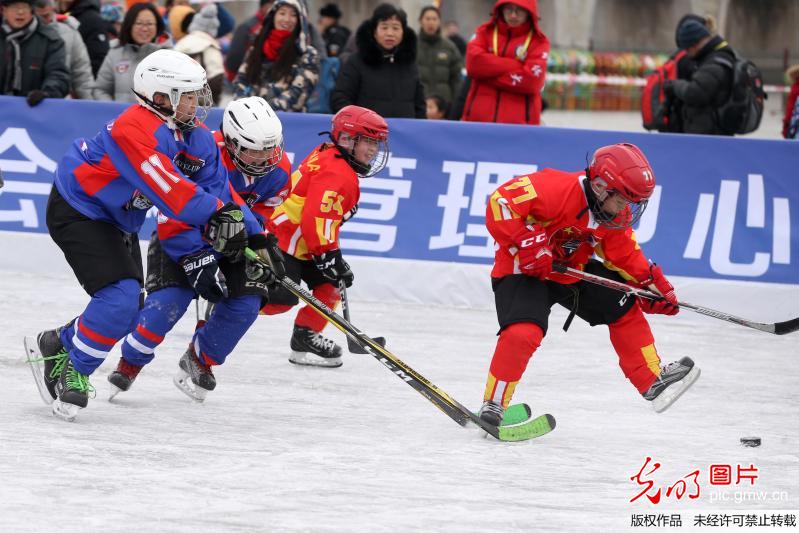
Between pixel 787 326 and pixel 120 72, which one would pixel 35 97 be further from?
pixel 787 326

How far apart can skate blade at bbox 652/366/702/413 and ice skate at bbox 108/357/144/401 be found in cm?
211

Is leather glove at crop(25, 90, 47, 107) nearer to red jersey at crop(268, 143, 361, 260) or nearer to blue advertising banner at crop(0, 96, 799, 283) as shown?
blue advertising banner at crop(0, 96, 799, 283)

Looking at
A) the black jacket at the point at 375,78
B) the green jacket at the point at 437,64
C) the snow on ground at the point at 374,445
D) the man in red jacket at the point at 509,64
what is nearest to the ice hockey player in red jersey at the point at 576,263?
the snow on ground at the point at 374,445

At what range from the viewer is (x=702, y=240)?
798 cm

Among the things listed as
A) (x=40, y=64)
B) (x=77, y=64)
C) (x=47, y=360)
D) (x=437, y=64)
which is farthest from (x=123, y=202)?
(x=437, y=64)

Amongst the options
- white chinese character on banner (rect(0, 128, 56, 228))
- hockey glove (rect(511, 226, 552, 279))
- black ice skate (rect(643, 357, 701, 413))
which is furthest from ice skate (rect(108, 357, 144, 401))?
white chinese character on banner (rect(0, 128, 56, 228))

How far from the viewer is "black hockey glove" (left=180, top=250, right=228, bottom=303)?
205 inches

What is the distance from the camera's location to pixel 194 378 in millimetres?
5508

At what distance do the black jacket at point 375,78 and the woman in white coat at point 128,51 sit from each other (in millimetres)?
1242

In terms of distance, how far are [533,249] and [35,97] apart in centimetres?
441

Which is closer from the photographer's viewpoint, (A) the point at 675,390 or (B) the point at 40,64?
(A) the point at 675,390

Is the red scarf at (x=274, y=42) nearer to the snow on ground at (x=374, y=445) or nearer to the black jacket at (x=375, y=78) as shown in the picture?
the black jacket at (x=375, y=78)

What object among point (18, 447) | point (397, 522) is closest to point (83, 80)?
point (18, 447)

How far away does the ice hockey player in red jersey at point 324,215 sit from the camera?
6.15m
